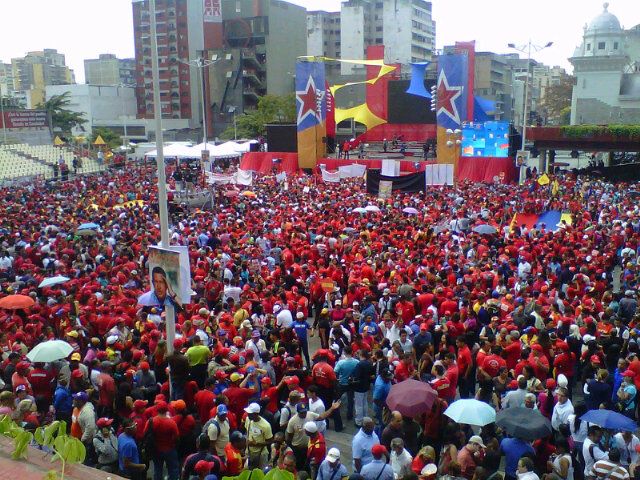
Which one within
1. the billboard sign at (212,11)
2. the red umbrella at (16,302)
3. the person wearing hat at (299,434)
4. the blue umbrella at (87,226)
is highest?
the billboard sign at (212,11)

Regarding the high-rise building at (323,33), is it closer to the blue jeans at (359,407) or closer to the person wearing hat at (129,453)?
the blue jeans at (359,407)

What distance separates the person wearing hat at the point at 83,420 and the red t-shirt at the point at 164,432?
2.04 ft

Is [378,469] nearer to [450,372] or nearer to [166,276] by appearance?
[450,372]

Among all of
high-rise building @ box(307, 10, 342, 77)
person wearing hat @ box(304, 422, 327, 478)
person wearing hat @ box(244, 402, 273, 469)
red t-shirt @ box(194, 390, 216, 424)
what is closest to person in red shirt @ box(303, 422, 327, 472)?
person wearing hat @ box(304, 422, 327, 478)

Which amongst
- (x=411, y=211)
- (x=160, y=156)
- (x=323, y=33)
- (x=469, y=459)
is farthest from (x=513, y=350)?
(x=323, y=33)

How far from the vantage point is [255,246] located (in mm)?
15797

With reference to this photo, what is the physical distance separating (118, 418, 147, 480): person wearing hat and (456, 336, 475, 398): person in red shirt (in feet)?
14.7

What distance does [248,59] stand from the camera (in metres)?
73.5

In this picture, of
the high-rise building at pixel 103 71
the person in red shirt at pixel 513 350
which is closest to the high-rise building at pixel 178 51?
the high-rise building at pixel 103 71

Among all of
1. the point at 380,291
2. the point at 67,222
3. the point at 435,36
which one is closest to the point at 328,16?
the point at 435,36

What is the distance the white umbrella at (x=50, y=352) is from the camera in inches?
322

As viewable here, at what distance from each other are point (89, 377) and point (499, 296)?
6.95 m

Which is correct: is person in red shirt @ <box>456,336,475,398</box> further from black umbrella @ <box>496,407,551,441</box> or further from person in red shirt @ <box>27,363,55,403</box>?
person in red shirt @ <box>27,363,55,403</box>

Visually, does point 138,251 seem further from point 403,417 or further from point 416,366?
point 403,417
